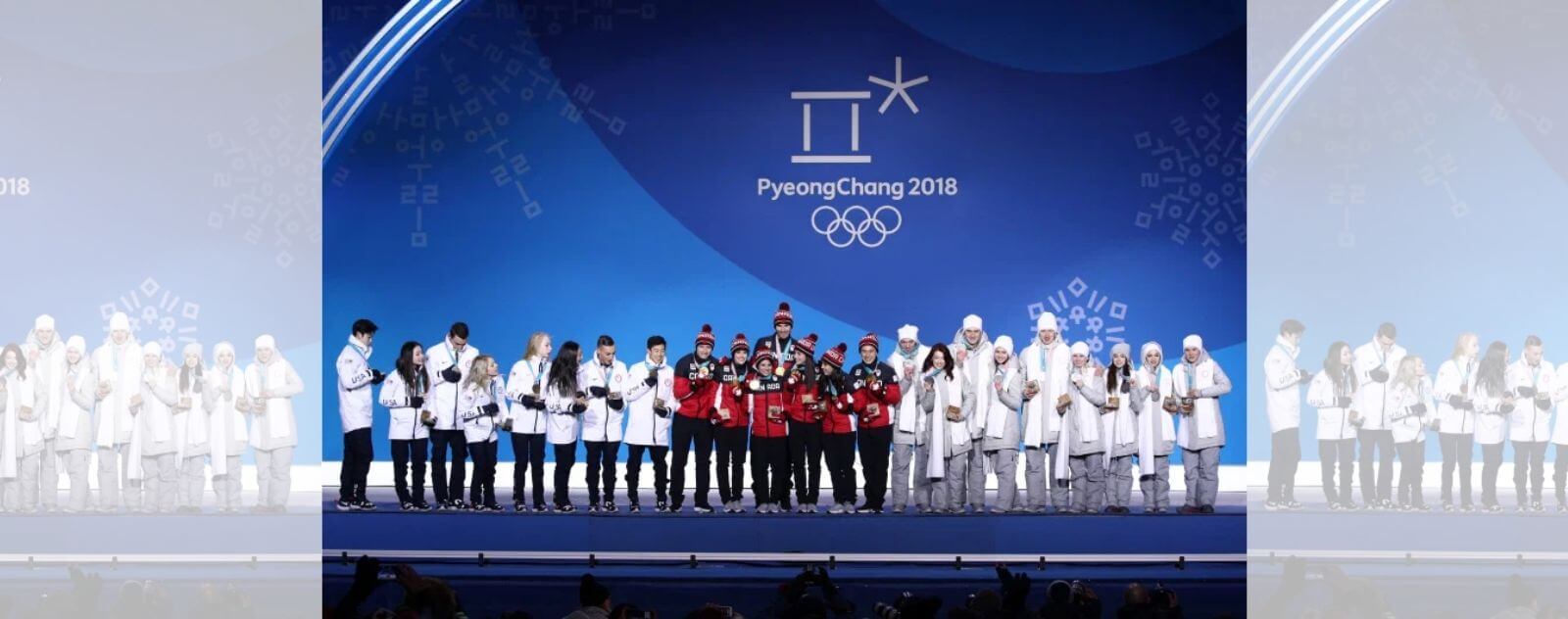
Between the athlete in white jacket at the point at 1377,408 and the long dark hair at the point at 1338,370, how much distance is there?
0.07 metres

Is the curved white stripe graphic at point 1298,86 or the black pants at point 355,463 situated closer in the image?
the curved white stripe graphic at point 1298,86

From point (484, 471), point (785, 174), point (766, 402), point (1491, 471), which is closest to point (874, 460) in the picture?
point (766, 402)

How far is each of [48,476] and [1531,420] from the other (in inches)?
367

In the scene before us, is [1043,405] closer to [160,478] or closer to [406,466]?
[406,466]

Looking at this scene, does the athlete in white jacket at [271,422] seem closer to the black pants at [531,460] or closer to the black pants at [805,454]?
the black pants at [531,460]

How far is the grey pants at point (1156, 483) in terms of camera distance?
37.2 feet

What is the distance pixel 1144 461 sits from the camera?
11422 mm

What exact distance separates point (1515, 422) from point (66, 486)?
937 cm

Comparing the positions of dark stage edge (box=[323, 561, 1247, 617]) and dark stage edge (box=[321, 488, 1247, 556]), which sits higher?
dark stage edge (box=[321, 488, 1247, 556])

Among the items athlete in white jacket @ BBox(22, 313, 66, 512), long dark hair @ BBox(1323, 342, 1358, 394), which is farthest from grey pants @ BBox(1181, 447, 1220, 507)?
athlete in white jacket @ BBox(22, 313, 66, 512)

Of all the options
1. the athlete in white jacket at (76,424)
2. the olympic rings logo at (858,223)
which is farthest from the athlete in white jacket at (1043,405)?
the athlete in white jacket at (76,424)

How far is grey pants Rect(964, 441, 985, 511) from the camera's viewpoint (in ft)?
36.9

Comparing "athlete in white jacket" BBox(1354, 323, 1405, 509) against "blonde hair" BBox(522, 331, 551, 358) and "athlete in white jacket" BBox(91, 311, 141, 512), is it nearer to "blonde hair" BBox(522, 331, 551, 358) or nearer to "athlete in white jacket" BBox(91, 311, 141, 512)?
"blonde hair" BBox(522, 331, 551, 358)

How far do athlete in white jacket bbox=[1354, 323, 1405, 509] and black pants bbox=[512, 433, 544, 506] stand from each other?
5.17 m
